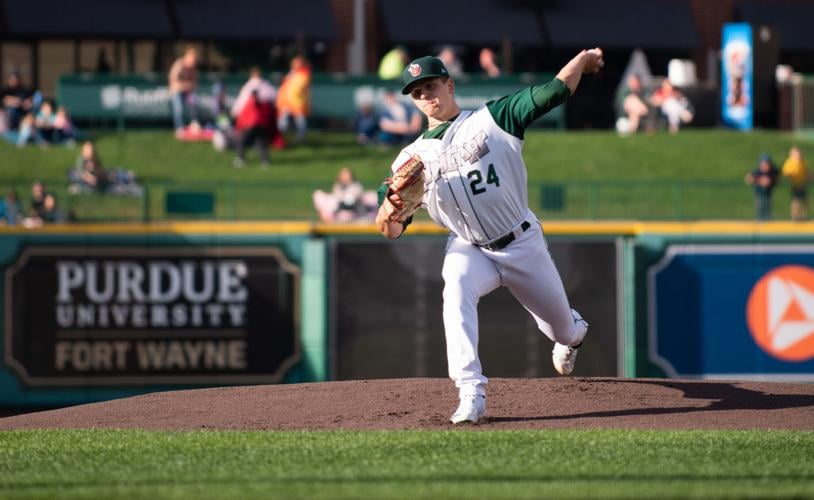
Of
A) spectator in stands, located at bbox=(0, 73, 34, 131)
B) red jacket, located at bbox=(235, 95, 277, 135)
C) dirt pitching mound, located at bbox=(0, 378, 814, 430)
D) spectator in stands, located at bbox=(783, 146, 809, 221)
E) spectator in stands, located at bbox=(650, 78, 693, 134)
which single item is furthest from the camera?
spectator in stands, located at bbox=(650, 78, 693, 134)

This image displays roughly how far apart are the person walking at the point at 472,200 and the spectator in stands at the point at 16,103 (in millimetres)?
17066

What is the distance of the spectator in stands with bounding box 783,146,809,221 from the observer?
19266mm

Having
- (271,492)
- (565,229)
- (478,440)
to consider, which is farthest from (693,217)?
(271,492)

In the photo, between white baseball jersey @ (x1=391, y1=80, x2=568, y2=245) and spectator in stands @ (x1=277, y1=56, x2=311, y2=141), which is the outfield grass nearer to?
white baseball jersey @ (x1=391, y1=80, x2=568, y2=245)

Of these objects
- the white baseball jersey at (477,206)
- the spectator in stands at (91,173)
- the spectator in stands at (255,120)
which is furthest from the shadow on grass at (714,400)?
the spectator in stands at (255,120)

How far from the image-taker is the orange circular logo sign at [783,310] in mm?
16938

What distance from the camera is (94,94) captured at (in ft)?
83.4

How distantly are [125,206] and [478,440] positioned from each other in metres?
10.8

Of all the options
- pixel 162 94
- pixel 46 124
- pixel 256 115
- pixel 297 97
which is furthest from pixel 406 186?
pixel 162 94

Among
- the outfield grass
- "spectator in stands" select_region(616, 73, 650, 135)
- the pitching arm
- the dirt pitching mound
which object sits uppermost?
"spectator in stands" select_region(616, 73, 650, 135)

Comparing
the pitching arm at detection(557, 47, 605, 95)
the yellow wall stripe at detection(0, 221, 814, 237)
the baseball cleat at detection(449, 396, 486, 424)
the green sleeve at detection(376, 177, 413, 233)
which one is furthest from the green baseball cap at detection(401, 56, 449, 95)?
the yellow wall stripe at detection(0, 221, 814, 237)

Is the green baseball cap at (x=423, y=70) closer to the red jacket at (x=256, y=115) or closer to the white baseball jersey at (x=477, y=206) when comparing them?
the white baseball jersey at (x=477, y=206)

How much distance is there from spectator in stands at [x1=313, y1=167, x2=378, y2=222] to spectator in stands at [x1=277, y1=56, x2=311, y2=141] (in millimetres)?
6006

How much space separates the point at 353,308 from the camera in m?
17.0
